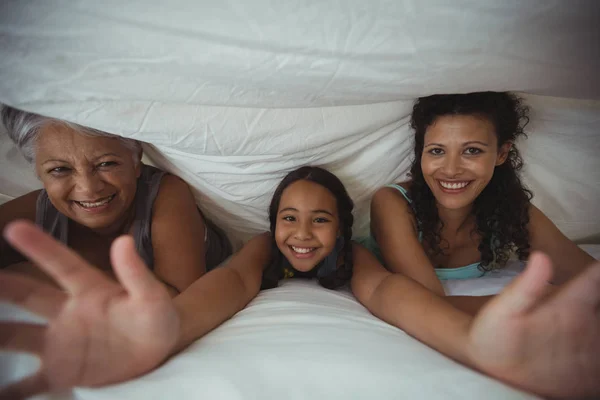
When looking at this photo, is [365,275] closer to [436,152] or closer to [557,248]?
[436,152]

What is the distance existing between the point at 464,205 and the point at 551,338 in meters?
0.43

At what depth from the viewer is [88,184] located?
2.23ft

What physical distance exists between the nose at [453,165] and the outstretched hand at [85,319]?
59 cm

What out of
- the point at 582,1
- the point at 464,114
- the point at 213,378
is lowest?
the point at 213,378

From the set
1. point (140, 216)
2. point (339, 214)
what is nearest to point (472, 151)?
point (339, 214)

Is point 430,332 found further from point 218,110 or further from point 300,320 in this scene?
point 218,110

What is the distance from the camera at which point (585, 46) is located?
621mm

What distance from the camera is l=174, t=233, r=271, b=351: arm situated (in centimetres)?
55

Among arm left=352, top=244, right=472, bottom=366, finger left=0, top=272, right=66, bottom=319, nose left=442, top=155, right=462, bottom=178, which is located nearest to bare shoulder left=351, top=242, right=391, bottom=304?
arm left=352, top=244, right=472, bottom=366

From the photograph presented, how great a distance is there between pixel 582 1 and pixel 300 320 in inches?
24.7

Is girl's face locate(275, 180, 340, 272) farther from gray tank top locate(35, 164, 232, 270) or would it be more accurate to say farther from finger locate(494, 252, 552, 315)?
finger locate(494, 252, 552, 315)

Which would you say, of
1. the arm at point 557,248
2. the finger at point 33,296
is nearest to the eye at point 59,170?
the finger at point 33,296

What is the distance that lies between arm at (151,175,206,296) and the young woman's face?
0.50m

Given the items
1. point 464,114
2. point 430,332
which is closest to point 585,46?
point 464,114
